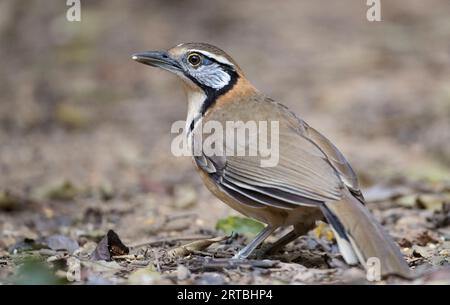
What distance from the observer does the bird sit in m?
4.96

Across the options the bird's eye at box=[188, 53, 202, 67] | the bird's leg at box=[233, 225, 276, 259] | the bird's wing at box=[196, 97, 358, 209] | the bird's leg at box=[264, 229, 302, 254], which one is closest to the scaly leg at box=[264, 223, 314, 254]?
the bird's leg at box=[264, 229, 302, 254]

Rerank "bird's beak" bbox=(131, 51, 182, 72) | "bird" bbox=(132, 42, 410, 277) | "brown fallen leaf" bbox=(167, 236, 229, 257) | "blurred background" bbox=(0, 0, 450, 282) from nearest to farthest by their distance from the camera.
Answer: "bird" bbox=(132, 42, 410, 277), "brown fallen leaf" bbox=(167, 236, 229, 257), "bird's beak" bbox=(131, 51, 182, 72), "blurred background" bbox=(0, 0, 450, 282)

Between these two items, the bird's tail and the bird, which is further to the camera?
the bird

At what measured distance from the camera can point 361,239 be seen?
4887 millimetres

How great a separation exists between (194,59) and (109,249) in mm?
1597

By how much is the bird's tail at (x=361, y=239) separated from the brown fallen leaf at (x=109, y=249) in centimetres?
159

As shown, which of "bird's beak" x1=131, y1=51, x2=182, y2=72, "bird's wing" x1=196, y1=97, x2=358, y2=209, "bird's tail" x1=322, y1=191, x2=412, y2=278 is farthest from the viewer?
"bird's beak" x1=131, y1=51, x2=182, y2=72

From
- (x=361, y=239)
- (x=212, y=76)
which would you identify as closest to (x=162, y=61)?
(x=212, y=76)

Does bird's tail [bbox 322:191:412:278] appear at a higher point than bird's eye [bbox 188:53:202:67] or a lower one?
lower

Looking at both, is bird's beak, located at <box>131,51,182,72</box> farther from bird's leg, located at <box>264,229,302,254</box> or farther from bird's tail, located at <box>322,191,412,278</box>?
bird's tail, located at <box>322,191,412,278</box>

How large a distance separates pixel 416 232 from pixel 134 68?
768 cm

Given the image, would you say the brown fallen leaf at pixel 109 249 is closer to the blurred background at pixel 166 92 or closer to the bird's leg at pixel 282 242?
the bird's leg at pixel 282 242

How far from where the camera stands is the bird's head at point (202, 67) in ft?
20.8
